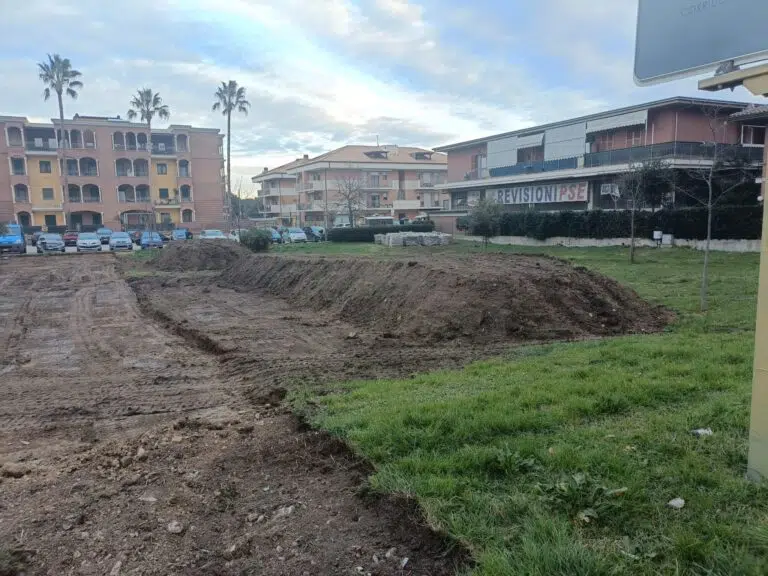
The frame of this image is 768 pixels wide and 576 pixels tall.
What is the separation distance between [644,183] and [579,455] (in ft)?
95.1

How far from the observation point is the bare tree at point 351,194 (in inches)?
2499

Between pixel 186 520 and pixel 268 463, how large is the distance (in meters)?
1.00

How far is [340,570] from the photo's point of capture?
10.4ft

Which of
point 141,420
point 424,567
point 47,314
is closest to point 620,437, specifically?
point 424,567

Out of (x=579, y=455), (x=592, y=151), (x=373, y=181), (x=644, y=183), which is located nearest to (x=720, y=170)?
(x=644, y=183)

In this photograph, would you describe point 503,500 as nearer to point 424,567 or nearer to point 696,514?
point 424,567

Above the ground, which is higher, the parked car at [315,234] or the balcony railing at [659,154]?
the balcony railing at [659,154]

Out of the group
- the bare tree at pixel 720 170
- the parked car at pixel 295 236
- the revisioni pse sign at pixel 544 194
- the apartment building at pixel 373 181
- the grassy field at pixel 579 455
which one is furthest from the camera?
the apartment building at pixel 373 181

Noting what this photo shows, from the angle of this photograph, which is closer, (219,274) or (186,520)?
(186,520)

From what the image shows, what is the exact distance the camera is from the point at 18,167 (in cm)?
6431

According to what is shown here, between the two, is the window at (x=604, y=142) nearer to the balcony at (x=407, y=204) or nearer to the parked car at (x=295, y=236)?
the parked car at (x=295, y=236)

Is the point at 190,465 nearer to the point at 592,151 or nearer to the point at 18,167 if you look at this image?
the point at 592,151

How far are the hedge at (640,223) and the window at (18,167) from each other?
185 ft

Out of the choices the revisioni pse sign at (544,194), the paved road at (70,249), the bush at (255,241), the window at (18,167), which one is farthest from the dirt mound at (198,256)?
the window at (18,167)
